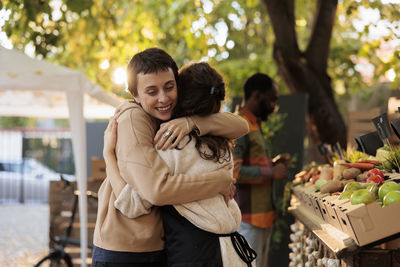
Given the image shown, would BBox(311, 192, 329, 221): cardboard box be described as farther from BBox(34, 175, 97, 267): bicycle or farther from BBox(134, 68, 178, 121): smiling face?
BBox(34, 175, 97, 267): bicycle

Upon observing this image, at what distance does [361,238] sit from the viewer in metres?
2.23

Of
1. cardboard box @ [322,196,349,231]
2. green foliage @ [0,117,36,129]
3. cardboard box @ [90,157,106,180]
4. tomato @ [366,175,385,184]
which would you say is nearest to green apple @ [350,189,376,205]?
cardboard box @ [322,196,349,231]

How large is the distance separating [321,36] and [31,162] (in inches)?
504

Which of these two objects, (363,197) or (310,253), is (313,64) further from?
(363,197)

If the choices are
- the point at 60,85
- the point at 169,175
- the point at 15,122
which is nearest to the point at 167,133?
the point at 169,175

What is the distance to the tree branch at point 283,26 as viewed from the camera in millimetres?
6852

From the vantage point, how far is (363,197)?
2316 mm

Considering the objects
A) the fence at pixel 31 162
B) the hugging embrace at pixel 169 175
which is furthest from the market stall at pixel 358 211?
the fence at pixel 31 162

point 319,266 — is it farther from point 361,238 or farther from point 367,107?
point 367,107

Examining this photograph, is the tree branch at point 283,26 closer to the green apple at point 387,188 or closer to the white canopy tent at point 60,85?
the white canopy tent at point 60,85

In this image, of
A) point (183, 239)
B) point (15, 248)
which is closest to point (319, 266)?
point (183, 239)

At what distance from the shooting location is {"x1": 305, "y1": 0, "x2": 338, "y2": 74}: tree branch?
23.2ft

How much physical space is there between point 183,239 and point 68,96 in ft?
12.2

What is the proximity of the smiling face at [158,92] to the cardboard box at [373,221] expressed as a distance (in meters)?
0.87
